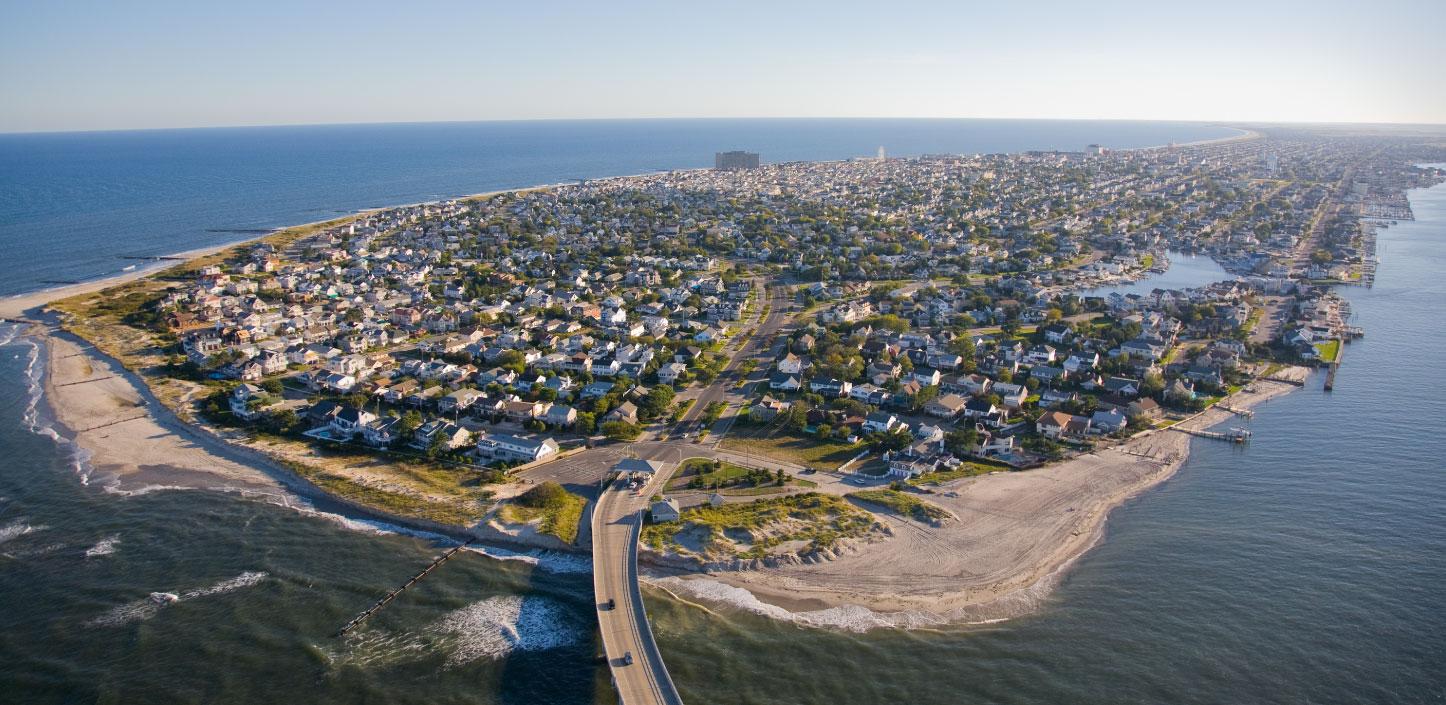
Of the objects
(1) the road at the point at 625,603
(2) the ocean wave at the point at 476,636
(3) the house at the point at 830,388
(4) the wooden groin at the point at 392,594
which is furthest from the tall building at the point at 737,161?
(2) the ocean wave at the point at 476,636

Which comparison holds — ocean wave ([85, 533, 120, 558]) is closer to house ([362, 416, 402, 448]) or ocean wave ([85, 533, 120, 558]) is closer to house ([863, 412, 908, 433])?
house ([362, 416, 402, 448])

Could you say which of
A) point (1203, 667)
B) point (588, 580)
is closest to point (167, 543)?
point (588, 580)

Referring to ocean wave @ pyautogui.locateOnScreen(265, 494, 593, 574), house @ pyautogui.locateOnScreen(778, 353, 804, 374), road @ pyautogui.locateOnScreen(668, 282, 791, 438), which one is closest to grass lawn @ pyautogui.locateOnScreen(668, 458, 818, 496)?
road @ pyautogui.locateOnScreen(668, 282, 791, 438)

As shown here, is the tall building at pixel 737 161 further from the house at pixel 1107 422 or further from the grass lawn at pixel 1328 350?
the house at pixel 1107 422

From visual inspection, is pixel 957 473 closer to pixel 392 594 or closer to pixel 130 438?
pixel 392 594

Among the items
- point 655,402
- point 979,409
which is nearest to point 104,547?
point 655,402
